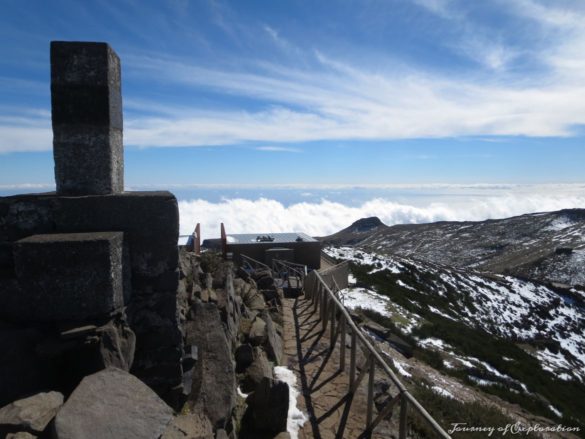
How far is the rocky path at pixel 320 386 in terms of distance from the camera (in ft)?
18.9

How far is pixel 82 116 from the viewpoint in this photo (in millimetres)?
4484

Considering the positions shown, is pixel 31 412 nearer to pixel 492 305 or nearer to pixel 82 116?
pixel 82 116

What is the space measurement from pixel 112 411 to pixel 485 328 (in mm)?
30761

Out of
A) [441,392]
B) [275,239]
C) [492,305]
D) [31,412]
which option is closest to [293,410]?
[31,412]

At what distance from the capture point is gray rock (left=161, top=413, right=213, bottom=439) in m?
3.49

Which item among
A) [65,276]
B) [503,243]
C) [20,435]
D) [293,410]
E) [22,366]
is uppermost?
[65,276]

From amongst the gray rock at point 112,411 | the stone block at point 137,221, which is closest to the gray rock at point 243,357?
the stone block at point 137,221

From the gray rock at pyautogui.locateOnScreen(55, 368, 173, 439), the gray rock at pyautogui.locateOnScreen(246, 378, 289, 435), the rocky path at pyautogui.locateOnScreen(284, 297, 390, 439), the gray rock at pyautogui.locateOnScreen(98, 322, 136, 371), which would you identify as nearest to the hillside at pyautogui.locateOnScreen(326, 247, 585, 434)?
the rocky path at pyautogui.locateOnScreen(284, 297, 390, 439)

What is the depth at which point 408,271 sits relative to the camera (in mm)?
36281

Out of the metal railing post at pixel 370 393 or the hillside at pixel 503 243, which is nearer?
the metal railing post at pixel 370 393

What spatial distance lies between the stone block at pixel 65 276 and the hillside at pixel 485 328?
9.46 meters

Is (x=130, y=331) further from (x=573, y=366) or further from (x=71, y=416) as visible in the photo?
(x=573, y=366)

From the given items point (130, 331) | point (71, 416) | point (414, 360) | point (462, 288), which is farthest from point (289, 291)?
point (462, 288)

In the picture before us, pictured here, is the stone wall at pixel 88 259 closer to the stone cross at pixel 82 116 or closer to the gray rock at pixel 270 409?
the stone cross at pixel 82 116
